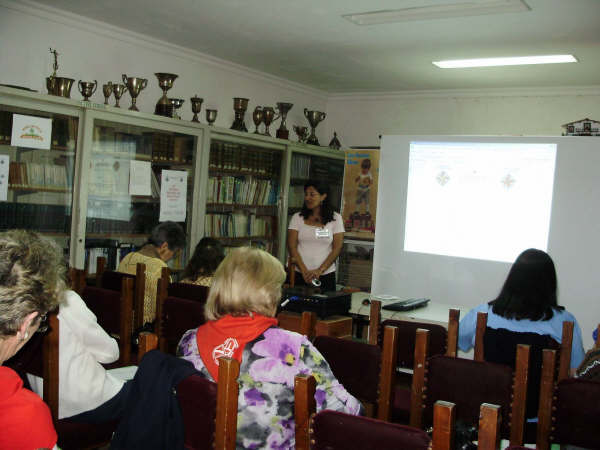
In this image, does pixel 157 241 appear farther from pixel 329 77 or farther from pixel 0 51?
pixel 329 77

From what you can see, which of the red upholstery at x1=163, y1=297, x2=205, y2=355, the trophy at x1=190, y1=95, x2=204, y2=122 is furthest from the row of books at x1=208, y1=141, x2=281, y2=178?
the red upholstery at x1=163, y1=297, x2=205, y2=355

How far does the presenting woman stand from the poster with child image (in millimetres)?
745

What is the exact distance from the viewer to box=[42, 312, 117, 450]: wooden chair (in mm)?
1739

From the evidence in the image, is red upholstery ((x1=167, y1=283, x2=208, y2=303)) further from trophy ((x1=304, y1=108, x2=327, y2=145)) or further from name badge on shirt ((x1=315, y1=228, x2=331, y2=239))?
trophy ((x1=304, y1=108, x2=327, y2=145))

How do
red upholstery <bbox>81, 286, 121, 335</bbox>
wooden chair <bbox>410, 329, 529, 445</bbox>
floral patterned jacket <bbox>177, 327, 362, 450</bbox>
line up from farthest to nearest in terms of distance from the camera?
red upholstery <bbox>81, 286, 121, 335</bbox> < wooden chair <bbox>410, 329, 529, 445</bbox> < floral patterned jacket <bbox>177, 327, 362, 450</bbox>

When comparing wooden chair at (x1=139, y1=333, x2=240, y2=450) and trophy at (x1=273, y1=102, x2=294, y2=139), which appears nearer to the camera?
wooden chair at (x1=139, y1=333, x2=240, y2=450)

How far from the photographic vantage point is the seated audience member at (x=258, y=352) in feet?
5.24

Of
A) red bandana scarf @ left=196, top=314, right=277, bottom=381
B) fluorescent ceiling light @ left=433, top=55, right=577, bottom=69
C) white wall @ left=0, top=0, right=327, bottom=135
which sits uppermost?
fluorescent ceiling light @ left=433, top=55, right=577, bottom=69

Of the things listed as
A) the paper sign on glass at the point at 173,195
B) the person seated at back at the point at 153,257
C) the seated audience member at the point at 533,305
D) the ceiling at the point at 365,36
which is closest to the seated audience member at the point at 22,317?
the seated audience member at the point at 533,305

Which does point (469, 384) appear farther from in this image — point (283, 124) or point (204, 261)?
point (283, 124)

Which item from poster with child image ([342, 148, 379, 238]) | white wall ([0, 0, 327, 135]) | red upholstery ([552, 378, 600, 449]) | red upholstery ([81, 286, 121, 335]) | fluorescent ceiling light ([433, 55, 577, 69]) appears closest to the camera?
red upholstery ([552, 378, 600, 449])

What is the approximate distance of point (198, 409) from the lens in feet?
4.86

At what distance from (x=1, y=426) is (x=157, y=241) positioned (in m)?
2.71

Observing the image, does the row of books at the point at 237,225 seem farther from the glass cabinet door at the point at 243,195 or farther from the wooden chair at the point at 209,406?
the wooden chair at the point at 209,406
